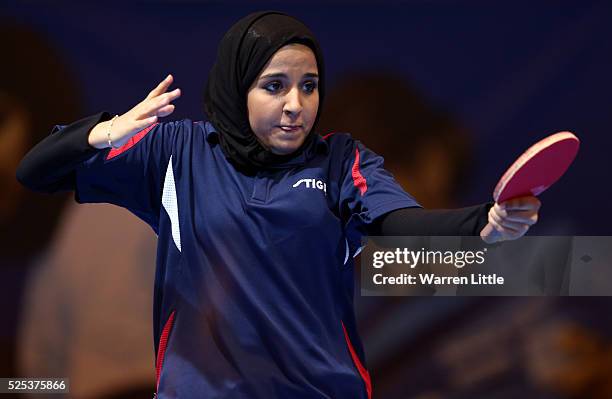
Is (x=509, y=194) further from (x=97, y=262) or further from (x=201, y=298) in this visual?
(x=97, y=262)

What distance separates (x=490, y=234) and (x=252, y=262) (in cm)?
42

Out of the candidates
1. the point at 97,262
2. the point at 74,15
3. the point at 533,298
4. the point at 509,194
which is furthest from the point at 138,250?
the point at 509,194

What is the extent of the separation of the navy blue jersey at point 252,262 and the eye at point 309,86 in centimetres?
12

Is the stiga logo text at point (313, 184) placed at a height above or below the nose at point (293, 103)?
below

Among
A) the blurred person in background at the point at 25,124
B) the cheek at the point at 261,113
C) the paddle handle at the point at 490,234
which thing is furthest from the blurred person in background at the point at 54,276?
the paddle handle at the point at 490,234

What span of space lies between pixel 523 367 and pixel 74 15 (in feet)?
5.27

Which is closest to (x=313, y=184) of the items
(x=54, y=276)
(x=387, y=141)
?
(x=387, y=141)

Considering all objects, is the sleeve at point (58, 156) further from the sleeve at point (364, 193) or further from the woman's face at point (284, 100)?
the sleeve at point (364, 193)

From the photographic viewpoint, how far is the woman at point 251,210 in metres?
1.54

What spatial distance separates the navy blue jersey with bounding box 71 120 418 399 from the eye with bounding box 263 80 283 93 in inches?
5.2

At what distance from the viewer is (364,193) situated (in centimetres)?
157

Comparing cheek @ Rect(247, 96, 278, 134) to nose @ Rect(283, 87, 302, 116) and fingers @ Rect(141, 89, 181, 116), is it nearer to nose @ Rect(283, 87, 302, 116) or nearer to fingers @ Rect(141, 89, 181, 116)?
nose @ Rect(283, 87, 302, 116)

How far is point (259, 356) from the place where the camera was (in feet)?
5.05

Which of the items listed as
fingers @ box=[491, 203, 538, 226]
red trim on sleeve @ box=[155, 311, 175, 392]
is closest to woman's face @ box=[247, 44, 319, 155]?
red trim on sleeve @ box=[155, 311, 175, 392]
